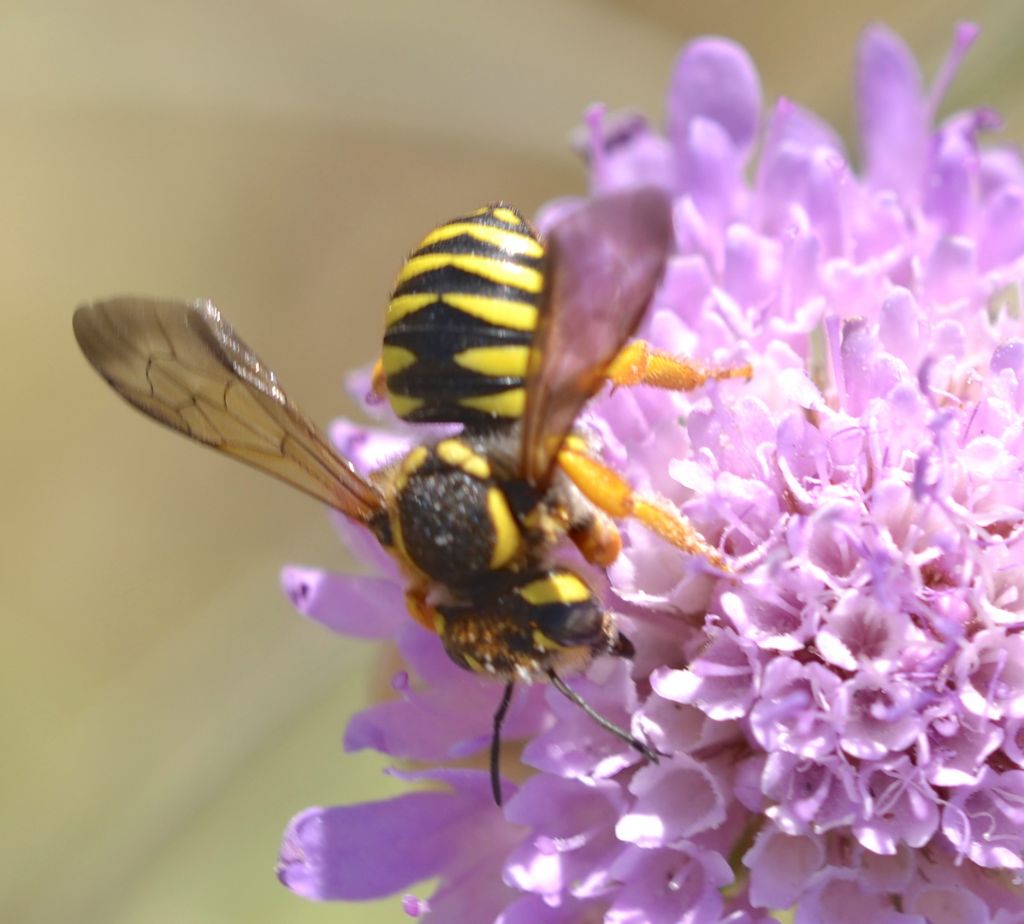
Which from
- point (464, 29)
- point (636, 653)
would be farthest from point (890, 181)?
point (464, 29)

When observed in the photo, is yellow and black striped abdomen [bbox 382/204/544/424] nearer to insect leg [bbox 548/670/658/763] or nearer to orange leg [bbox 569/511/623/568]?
orange leg [bbox 569/511/623/568]

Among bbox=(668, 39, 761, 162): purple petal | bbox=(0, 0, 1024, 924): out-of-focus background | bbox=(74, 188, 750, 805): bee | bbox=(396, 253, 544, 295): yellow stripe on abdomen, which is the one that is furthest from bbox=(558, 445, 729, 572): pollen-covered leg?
bbox=(0, 0, 1024, 924): out-of-focus background

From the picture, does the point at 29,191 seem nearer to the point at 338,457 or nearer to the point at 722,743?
the point at 338,457

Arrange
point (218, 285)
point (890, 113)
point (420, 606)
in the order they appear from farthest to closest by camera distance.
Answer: point (218, 285), point (890, 113), point (420, 606)

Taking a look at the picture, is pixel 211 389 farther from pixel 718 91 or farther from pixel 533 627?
pixel 718 91

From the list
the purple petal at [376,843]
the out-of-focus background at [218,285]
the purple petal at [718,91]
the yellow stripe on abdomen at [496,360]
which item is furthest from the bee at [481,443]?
the out-of-focus background at [218,285]

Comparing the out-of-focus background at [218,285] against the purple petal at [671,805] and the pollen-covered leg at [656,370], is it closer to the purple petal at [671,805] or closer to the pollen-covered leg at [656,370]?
the purple petal at [671,805]

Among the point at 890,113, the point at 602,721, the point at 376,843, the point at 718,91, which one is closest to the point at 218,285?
the point at 718,91
